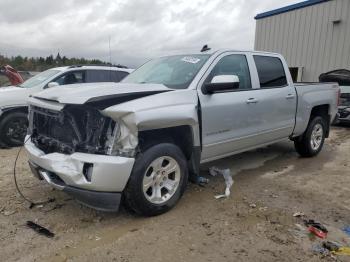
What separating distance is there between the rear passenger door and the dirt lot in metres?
0.77

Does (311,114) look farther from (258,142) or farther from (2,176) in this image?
(2,176)

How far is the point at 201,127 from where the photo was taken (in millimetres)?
4355

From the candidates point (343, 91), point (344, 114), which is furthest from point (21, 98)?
point (343, 91)

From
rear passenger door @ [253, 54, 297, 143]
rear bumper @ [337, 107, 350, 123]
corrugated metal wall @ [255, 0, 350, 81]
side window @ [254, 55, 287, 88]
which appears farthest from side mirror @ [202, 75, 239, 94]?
corrugated metal wall @ [255, 0, 350, 81]

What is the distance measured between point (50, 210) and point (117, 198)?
1.04 m

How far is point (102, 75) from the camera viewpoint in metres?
8.56

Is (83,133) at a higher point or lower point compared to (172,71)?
lower

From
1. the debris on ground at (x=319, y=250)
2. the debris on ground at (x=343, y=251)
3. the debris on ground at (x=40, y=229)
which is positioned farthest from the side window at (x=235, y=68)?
the debris on ground at (x=40, y=229)

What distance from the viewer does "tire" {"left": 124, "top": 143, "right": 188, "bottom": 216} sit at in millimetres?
3686

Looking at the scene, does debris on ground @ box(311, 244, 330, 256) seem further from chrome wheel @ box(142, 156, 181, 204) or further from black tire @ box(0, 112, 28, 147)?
black tire @ box(0, 112, 28, 147)

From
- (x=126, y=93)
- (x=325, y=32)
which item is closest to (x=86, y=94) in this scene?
(x=126, y=93)

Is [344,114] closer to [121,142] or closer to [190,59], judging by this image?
[190,59]

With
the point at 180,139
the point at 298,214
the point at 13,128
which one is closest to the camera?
the point at 298,214

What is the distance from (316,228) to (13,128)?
19.6 feet
